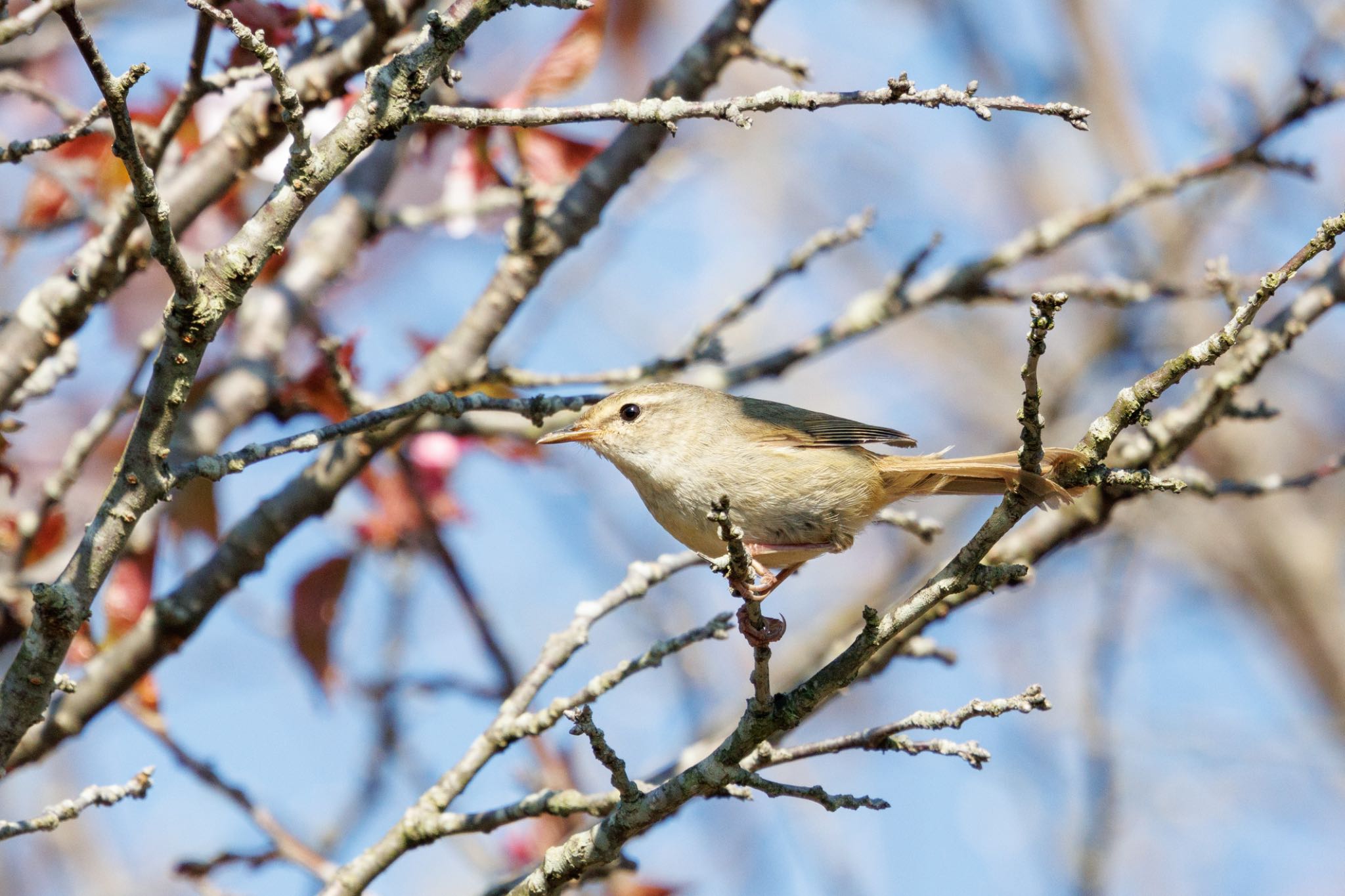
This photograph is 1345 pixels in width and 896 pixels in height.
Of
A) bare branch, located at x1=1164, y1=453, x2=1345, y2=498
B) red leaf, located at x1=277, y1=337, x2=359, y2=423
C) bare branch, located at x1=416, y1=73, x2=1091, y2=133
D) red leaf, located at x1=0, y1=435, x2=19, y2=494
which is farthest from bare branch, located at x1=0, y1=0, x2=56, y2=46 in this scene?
bare branch, located at x1=1164, y1=453, x2=1345, y2=498

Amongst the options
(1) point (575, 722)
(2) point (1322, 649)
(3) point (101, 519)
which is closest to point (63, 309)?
(3) point (101, 519)

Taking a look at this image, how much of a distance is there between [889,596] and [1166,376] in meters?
2.64

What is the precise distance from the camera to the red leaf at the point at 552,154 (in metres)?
4.09

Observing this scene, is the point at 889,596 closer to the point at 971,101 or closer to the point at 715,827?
the point at 971,101

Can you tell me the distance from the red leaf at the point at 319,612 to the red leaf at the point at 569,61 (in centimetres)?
163

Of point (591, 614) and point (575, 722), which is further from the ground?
point (591, 614)

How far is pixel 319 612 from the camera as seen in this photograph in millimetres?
3984

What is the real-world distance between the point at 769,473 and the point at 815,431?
34 centimetres

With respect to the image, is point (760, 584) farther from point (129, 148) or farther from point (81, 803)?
point (129, 148)

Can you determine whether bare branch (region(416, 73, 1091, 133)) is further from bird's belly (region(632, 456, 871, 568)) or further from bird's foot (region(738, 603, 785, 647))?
bird's belly (region(632, 456, 871, 568))

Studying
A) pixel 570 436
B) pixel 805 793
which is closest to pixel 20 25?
pixel 805 793

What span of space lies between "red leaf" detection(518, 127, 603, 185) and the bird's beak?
0.82m

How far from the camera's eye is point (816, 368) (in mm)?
11477

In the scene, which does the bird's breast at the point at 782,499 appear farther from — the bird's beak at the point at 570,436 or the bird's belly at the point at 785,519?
the bird's beak at the point at 570,436
